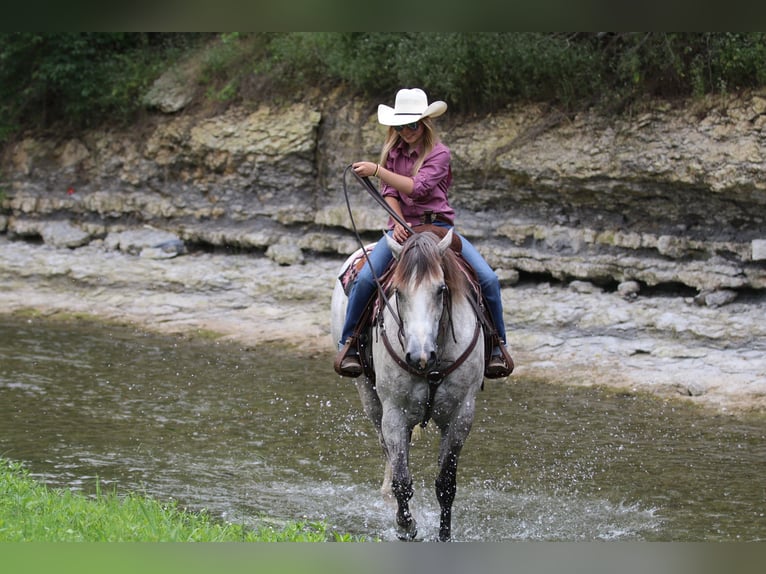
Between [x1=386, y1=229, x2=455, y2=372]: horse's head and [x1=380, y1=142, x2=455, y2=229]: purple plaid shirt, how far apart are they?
1.90 ft

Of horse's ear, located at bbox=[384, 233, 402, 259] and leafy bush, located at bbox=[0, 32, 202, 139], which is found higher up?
leafy bush, located at bbox=[0, 32, 202, 139]

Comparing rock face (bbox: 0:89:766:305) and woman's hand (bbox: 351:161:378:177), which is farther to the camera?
rock face (bbox: 0:89:766:305)

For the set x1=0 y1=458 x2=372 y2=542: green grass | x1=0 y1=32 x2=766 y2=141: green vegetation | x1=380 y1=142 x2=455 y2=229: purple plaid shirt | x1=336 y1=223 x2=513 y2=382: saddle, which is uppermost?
x1=0 y1=32 x2=766 y2=141: green vegetation

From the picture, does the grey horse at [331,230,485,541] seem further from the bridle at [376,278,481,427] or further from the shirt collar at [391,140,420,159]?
the shirt collar at [391,140,420,159]

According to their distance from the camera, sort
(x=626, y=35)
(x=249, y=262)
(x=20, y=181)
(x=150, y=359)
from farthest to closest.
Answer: (x=20, y=181)
(x=249, y=262)
(x=626, y=35)
(x=150, y=359)

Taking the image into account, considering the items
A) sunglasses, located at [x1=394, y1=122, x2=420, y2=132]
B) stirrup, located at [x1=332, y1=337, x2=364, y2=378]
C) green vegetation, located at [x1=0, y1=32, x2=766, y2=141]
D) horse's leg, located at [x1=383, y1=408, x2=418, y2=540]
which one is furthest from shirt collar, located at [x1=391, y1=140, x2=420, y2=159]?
green vegetation, located at [x1=0, y1=32, x2=766, y2=141]

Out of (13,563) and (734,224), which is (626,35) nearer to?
(734,224)

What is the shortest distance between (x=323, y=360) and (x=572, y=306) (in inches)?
145

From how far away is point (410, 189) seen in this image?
6848 millimetres

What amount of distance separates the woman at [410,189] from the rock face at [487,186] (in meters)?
7.31

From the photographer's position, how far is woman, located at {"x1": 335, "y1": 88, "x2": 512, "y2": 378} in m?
6.84

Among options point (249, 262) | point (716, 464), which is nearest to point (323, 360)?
point (249, 262)

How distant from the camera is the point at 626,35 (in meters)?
15.2

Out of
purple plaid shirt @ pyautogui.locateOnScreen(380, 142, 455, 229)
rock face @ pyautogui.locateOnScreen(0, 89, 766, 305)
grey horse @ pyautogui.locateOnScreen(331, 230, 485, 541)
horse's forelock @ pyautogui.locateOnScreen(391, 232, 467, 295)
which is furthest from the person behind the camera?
rock face @ pyautogui.locateOnScreen(0, 89, 766, 305)
